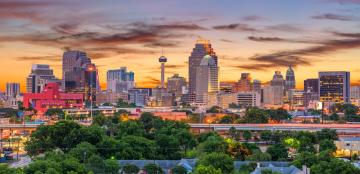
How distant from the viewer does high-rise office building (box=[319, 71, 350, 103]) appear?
624 feet

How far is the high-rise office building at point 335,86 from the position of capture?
19025cm

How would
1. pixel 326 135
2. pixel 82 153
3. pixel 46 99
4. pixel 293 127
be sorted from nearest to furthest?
pixel 82 153 < pixel 326 135 < pixel 293 127 < pixel 46 99

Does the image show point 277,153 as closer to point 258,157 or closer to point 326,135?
point 258,157

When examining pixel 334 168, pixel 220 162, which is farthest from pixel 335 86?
pixel 334 168

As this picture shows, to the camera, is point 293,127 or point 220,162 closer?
point 220,162

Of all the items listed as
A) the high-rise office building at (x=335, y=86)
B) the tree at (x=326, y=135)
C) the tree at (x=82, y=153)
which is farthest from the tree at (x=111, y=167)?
the high-rise office building at (x=335, y=86)

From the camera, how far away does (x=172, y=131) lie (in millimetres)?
51188

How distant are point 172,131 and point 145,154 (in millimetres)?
11426

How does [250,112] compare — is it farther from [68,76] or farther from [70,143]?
[68,76]

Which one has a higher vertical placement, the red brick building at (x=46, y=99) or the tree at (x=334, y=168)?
the red brick building at (x=46, y=99)

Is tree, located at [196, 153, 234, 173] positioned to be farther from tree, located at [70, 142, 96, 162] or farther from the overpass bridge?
the overpass bridge

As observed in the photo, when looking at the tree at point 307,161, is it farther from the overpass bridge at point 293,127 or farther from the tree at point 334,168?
the overpass bridge at point 293,127

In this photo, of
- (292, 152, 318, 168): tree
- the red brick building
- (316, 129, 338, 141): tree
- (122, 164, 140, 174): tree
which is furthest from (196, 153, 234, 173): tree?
the red brick building

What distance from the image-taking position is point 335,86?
632 ft
